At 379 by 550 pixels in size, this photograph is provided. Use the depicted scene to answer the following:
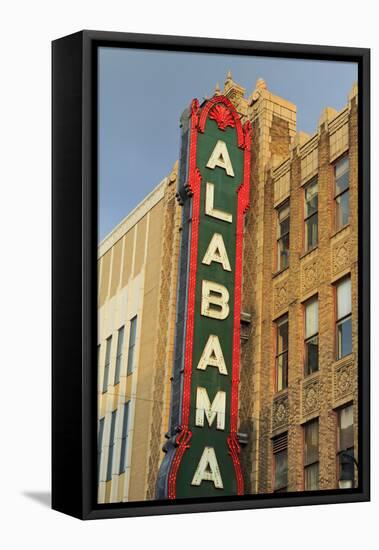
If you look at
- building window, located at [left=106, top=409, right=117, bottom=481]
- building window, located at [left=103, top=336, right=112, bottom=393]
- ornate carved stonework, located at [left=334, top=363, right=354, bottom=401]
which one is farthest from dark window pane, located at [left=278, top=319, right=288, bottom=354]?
building window, located at [left=103, top=336, right=112, bottom=393]

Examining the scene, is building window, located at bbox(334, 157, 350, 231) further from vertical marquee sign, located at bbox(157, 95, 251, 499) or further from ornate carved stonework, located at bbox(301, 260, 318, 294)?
vertical marquee sign, located at bbox(157, 95, 251, 499)

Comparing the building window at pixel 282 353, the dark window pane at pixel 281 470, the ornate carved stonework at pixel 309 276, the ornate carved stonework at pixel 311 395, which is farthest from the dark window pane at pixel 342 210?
the dark window pane at pixel 281 470

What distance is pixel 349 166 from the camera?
896 inches

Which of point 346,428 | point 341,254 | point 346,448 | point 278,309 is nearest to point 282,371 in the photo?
point 278,309

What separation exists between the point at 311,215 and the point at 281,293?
129cm

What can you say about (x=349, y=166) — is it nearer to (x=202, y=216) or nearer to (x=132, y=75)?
(x=202, y=216)

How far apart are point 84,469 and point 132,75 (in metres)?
5.04

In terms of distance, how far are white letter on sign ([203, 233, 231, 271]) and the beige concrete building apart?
12.7 inches

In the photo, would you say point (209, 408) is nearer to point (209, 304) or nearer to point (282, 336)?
point (209, 304)

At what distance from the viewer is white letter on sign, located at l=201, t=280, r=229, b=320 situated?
73.1 feet

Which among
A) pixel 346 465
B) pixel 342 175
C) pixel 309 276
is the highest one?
pixel 342 175

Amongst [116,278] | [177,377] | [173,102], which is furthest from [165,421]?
[173,102]

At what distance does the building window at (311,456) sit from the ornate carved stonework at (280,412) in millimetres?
372

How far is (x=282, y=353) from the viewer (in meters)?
22.8
